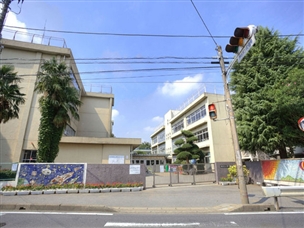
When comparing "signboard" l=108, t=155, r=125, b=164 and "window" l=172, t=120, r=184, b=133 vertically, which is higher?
"window" l=172, t=120, r=184, b=133

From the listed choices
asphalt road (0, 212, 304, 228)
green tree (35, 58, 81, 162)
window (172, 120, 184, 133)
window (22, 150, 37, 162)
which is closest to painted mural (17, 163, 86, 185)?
green tree (35, 58, 81, 162)

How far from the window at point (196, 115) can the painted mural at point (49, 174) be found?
21493 millimetres

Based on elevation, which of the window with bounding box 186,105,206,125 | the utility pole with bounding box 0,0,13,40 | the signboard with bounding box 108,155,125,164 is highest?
the window with bounding box 186,105,206,125

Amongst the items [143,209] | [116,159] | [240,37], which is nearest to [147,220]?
[143,209]

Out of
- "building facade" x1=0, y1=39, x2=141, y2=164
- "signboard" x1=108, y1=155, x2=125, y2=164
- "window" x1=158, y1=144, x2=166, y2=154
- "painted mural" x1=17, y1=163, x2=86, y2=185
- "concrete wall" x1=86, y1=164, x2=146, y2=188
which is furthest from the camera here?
"window" x1=158, y1=144, x2=166, y2=154

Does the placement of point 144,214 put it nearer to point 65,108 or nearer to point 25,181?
point 25,181

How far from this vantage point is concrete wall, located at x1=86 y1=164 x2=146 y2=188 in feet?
38.2

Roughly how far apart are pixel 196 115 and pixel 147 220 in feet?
88.2

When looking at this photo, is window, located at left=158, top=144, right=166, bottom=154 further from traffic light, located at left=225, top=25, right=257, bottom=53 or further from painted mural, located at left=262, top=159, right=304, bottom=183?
traffic light, located at left=225, top=25, right=257, bottom=53

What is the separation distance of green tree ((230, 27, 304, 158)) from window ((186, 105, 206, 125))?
43.9ft

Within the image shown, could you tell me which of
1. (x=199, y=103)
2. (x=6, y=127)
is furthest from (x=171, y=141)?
(x=6, y=127)

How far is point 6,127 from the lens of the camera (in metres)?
19.2

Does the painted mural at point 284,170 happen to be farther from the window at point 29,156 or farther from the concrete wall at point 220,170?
the window at point 29,156

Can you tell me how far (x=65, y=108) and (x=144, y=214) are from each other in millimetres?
11489
